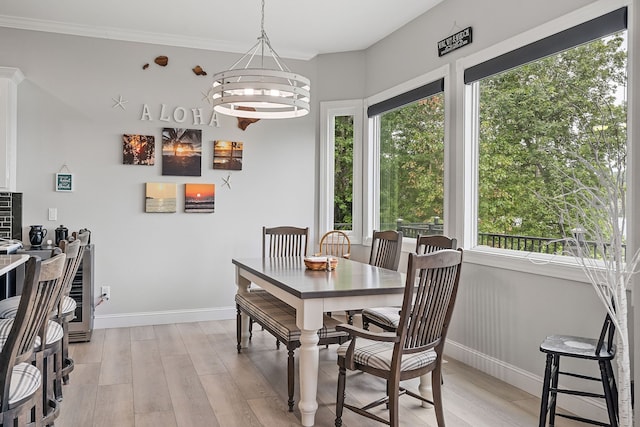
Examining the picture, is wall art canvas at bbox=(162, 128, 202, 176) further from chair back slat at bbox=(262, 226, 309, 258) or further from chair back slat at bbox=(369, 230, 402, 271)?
chair back slat at bbox=(369, 230, 402, 271)

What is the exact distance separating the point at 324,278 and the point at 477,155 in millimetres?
1652

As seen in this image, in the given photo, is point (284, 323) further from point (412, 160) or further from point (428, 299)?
point (412, 160)

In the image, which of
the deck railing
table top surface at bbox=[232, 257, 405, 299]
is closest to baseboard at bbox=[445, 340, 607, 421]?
the deck railing

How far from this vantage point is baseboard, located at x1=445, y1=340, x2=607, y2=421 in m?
2.84

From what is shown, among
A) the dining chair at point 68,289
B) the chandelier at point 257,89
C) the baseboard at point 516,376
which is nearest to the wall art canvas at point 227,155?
the chandelier at point 257,89

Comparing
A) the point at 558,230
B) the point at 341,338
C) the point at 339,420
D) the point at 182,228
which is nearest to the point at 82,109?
the point at 182,228

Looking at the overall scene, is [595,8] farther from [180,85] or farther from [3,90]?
[3,90]

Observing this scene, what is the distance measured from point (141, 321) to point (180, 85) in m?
2.38

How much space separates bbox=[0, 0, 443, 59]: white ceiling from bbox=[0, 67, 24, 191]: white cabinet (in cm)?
59

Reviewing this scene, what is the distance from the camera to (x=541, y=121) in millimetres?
3385

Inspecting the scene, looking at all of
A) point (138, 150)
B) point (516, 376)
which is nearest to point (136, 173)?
point (138, 150)

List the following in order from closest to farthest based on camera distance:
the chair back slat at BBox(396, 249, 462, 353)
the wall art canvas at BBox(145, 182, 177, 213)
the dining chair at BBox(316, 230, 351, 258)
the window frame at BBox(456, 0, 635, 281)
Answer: the chair back slat at BBox(396, 249, 462, 353) → the window frame at BBox(456, 0, 635, 281) → the wall art canvas at BBox(145, 182, 177, 213) → the dining chair at BBox(316, 230, 351, 258)

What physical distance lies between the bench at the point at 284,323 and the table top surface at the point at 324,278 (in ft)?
0.80

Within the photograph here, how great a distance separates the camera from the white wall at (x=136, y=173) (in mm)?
4766
